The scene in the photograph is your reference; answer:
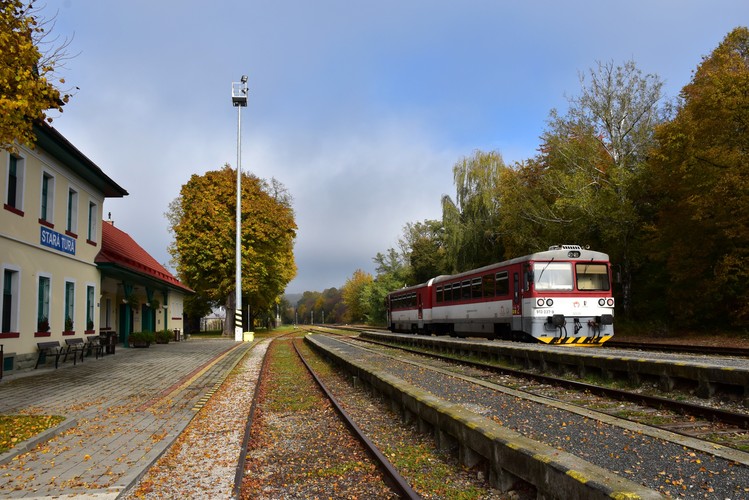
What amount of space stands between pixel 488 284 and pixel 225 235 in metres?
25.6

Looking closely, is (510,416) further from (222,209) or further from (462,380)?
(222,209)

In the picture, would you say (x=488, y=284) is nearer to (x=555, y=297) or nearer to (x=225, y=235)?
(x=555, y=297)

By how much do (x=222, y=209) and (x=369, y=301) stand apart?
3730 cm

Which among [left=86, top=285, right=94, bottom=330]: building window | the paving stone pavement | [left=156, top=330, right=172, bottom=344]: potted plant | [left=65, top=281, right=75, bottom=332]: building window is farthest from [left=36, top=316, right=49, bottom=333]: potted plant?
[left=156, top=330, right=172, bottom=344]: potted plant

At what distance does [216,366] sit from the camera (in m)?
18.0

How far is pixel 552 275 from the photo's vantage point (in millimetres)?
18047

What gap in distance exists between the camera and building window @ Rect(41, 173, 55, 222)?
1725 centimetres

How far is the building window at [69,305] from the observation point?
18.8m

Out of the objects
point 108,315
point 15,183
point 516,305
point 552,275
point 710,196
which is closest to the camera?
point 15,183

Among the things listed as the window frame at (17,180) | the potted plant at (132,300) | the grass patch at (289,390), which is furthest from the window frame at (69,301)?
the grass patch at (289,390)

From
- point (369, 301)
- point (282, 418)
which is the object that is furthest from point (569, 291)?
point (369, 301)

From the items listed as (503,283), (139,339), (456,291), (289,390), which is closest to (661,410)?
(289,390)

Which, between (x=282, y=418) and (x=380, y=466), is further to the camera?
(x=282, y=418)

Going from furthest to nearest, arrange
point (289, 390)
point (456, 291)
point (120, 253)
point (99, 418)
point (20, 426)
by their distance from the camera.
A: point (120, 253)
point (456, 291)
point (289, 390)
point (99, 418)
point (20, 426)
